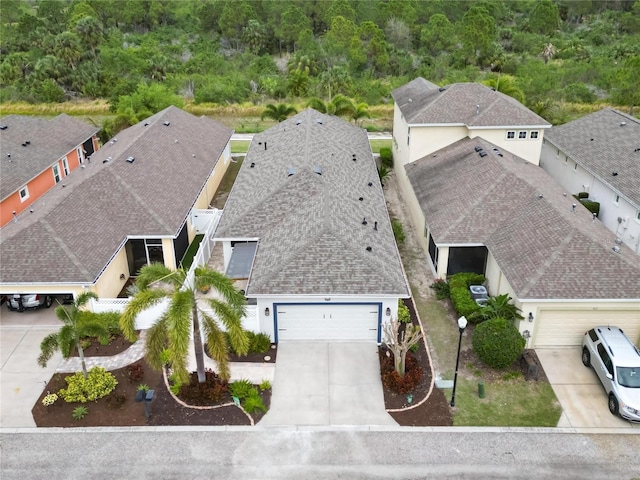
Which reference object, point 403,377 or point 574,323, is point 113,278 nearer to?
point 403,377

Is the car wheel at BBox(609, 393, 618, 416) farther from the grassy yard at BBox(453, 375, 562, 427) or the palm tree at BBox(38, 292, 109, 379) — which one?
the palm tree at BBox(38, 292, 109, 379)

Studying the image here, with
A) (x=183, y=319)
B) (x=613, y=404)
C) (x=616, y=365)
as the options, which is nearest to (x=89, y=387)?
(x=183, y=319)

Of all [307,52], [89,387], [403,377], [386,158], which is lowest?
[89,387]

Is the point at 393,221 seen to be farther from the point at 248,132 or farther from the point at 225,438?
the point at 248,132

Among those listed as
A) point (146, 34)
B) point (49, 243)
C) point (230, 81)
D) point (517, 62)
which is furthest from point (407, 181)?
point (146, 34)

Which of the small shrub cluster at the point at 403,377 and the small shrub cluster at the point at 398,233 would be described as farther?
the small shrub cluster at the point at 398,233

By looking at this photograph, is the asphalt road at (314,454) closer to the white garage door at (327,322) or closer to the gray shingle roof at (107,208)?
the white garage door at (327,322)

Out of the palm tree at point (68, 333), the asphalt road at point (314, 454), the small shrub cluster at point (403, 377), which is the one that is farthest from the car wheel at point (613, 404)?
the palm tree at point (68, 333)
